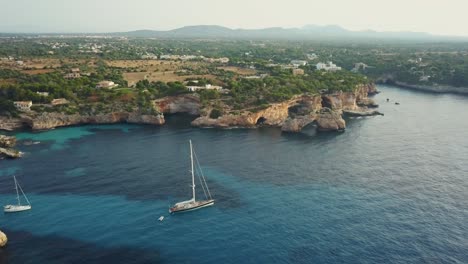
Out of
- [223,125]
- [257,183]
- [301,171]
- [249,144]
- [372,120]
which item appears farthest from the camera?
[372,120]

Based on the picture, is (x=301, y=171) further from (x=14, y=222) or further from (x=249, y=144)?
(x=14, y=222)

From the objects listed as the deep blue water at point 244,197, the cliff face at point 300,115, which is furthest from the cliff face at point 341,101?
the deep blue water at point 244,197

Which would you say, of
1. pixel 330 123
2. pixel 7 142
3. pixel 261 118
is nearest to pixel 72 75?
pixel 7 142

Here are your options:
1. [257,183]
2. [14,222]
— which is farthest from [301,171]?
[14,222]

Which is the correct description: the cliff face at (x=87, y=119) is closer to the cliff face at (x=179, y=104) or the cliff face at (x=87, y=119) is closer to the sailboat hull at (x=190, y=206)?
the cliff face at (x=179, y=104)

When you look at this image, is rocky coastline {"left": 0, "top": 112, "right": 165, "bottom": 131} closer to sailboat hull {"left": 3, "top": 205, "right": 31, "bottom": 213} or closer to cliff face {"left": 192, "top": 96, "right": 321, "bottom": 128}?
cliff face {"left": 192, "top": 96, "right": 321, "bottom": 128}

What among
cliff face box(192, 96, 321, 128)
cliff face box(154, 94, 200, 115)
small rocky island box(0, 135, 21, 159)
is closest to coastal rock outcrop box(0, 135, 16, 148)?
small rocky island box(0, 135, 21, 159)

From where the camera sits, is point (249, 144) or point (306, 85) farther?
point (306, 85)
